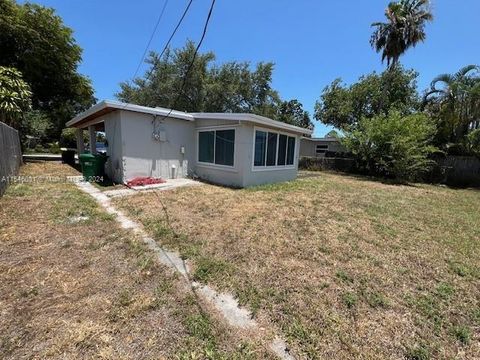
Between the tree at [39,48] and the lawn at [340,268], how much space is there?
41.3ft

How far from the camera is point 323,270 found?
10.7 ft

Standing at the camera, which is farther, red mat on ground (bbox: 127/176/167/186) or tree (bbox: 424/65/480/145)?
tree (bbox: 424/65/480/145)

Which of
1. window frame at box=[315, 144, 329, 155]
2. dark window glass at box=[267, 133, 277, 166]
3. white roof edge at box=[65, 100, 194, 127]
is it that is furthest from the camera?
window frame at box=[315, 144, 329, 155]

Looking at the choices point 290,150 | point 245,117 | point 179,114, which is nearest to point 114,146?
point 179,114

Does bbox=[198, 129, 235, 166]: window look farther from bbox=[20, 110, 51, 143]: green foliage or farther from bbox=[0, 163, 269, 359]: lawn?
bbox=[20, 110, 51, 143]: green foliage

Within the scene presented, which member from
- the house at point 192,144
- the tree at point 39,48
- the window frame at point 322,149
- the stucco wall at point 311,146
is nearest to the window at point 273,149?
the house at point 192,144

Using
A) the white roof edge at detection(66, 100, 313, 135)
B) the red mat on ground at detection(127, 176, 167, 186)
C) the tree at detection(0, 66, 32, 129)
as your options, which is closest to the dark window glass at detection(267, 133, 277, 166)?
the white roof edge at detection(66, 100, 313, 135)

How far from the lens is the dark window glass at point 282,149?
10.2 meters

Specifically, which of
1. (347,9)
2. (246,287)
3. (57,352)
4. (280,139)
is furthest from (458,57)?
(57,352)

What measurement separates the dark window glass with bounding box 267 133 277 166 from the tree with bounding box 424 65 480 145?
36.2 feet

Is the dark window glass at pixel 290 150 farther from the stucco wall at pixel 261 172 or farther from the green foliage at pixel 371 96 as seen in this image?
the green foliage at pixel 371 96

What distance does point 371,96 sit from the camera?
2084cm

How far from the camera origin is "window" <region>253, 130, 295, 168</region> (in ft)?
29.7

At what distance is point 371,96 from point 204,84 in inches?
557
